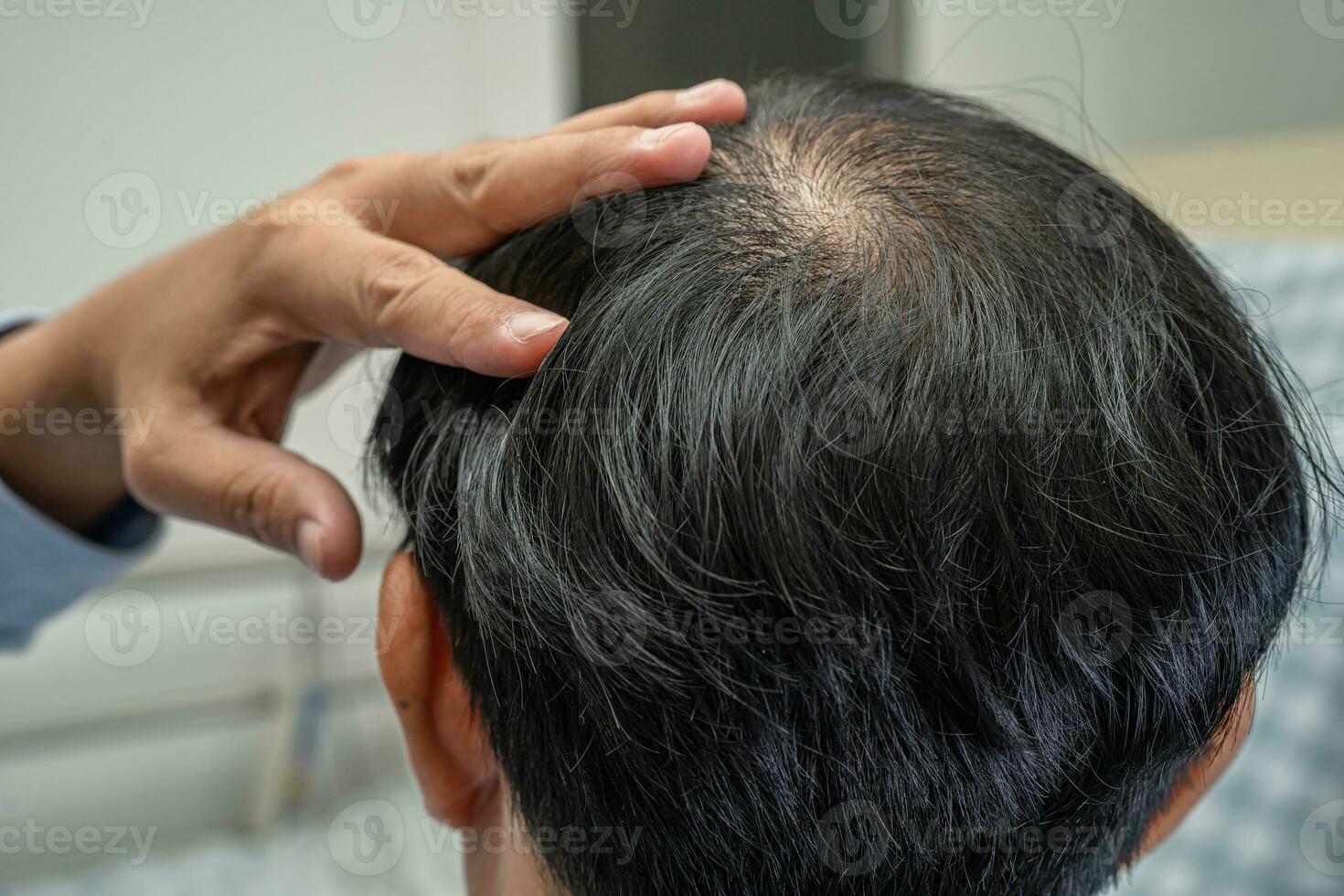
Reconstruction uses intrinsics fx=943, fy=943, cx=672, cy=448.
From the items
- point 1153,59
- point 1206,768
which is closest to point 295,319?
point 1206,768

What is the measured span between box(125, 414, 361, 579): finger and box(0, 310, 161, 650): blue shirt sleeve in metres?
0.17

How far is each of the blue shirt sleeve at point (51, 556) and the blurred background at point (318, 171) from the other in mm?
554

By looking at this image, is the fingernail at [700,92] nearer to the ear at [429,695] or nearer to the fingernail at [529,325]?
the fingernail at [529,325]

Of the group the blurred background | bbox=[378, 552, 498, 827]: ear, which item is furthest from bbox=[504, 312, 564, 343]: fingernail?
the blurred background

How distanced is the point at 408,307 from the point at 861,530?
10.5 inches

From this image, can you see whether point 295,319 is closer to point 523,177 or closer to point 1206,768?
point 523,177

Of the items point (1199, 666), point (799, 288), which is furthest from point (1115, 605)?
point (799, 288)

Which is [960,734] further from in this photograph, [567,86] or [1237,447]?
[567,86]

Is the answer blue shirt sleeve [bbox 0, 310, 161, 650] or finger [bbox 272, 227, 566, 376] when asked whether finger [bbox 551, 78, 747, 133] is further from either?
blue shirt sleeve [bbox 0, 310, 161, 650]

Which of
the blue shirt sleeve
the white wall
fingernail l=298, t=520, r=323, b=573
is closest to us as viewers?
fingernail l=298, t=520, r=323, b=573

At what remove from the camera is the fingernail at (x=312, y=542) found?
564 millimetres

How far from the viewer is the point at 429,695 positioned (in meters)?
0.49

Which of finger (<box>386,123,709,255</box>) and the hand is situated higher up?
finger (<box>386,123,709,255</box>)

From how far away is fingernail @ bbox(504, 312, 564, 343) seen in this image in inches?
16.1
